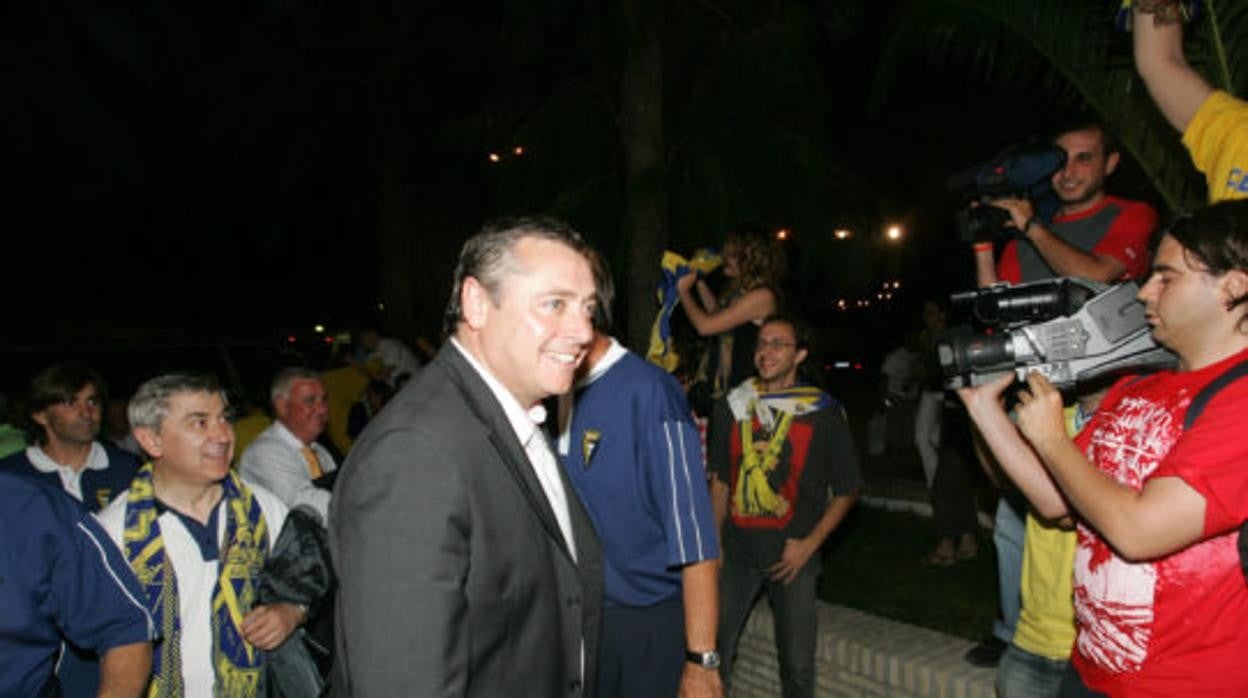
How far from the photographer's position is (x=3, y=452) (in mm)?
4293

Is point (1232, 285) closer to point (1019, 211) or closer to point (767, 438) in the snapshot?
point (1019, 211)

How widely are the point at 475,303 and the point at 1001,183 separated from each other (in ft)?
7.01

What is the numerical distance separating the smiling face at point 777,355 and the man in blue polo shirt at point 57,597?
9.56 ft

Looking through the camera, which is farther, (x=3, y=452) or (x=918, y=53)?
(x=918, y=53)

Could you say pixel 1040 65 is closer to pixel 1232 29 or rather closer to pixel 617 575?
pixel 1232 29

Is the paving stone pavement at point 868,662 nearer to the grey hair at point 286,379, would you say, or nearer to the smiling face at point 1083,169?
the smiling face at point 1083,169

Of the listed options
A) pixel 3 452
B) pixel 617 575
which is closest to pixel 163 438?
pixel 617 575

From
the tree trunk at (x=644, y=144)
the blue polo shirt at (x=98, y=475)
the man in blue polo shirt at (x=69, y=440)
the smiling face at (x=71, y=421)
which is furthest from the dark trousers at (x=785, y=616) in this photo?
the smiling face at (x=71, y=421)

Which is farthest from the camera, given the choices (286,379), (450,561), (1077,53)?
(286,379)

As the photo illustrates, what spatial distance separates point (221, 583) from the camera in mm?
2912

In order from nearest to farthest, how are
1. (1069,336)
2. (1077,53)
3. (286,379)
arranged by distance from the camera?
(1069,336)
(1077,53)
(286,379)

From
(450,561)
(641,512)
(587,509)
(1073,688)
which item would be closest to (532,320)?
(450,561)

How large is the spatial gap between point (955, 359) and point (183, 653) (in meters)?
2.72

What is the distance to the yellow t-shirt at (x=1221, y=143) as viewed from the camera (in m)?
2.46
